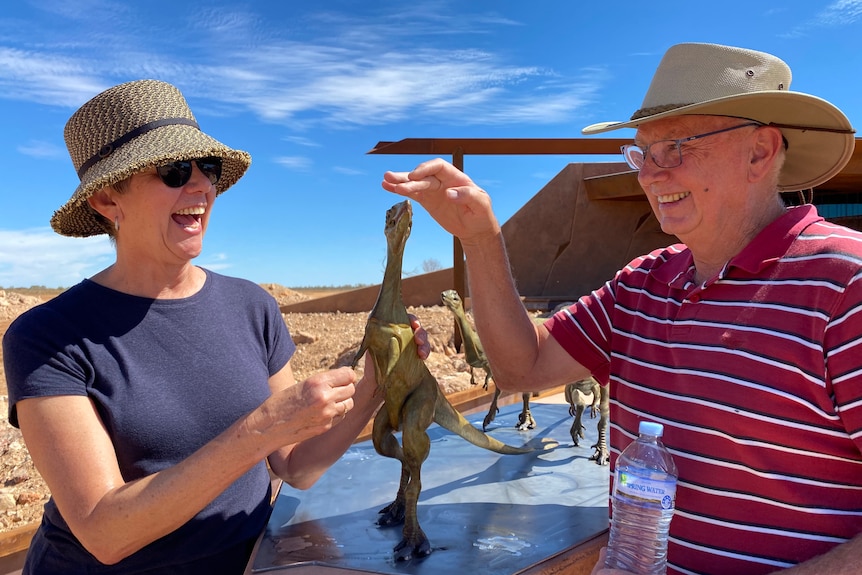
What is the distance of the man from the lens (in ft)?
5.15

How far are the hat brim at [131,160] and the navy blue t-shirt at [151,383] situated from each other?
0.27 m

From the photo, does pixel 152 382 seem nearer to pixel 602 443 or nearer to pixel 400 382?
pixel 400 382

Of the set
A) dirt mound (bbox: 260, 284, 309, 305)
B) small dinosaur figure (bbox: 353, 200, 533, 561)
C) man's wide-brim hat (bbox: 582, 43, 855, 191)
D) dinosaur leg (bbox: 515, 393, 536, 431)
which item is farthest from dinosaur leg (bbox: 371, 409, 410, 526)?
dirt mound (bbox: 260, 284, 309, 305)

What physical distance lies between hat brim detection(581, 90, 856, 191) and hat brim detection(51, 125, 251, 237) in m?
1.26

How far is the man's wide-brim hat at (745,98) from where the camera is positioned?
5.84 ft

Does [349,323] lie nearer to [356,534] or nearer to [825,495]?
[356,534]

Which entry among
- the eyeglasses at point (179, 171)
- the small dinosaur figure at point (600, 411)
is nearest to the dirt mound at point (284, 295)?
the small dinosaur figure at point (600, 411)

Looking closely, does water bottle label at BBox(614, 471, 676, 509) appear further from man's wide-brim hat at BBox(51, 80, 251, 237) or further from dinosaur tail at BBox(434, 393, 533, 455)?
man's wide-brim hat at BBox(51, 80, 251, 237)

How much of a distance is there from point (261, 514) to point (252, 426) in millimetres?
736

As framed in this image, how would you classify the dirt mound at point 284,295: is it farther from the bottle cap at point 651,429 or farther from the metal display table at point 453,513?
the bottle cap at point 651,429

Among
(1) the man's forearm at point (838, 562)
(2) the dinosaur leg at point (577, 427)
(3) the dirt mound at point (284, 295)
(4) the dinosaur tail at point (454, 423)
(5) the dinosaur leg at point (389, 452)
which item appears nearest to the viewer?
(1) the man's forearm at point (838, 562)

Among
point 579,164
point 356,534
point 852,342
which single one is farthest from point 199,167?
point 579,164

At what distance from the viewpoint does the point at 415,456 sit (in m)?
2.45

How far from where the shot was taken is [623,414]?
76.6 inches
